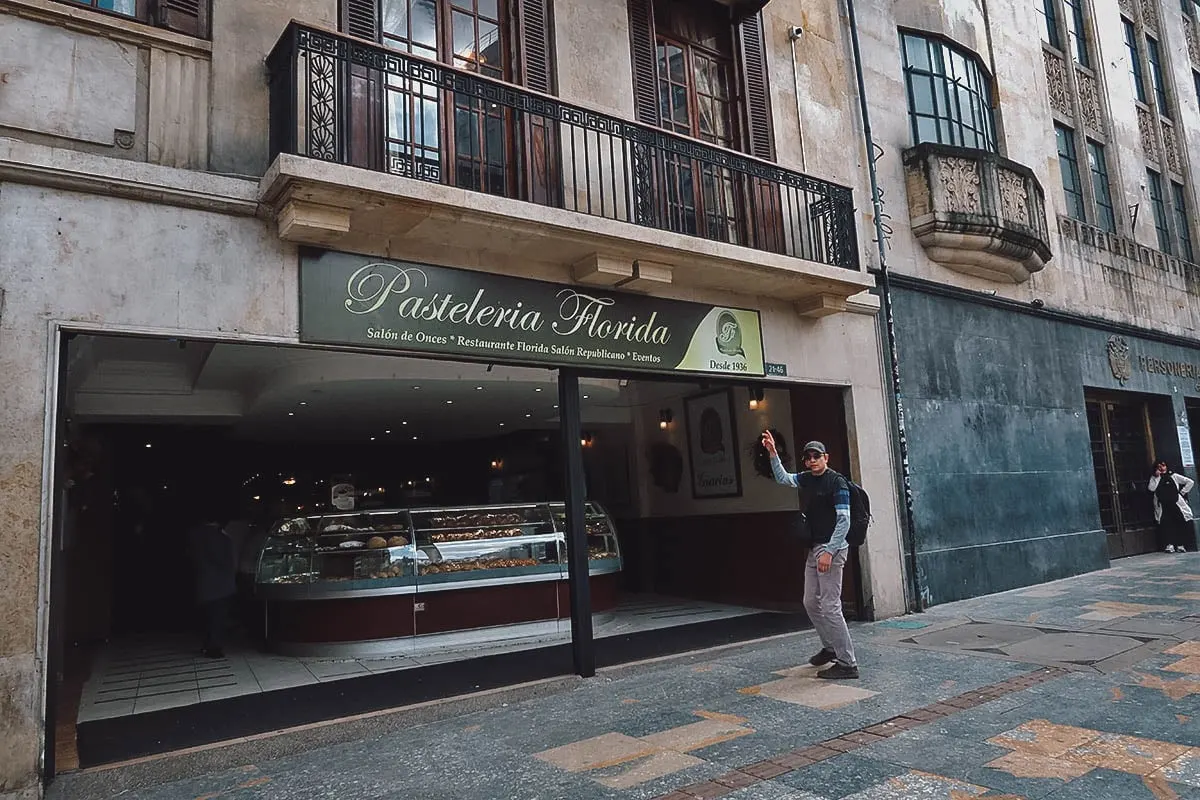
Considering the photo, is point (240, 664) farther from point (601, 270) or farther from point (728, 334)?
point (728, 334)

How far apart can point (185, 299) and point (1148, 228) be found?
17067mm

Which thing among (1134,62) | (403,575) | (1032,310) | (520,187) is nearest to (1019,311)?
(1032,310)

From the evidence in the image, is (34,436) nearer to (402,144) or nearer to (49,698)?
(49,698)

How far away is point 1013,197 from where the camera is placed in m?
11.3

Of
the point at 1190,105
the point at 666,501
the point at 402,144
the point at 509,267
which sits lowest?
the point at 666,501

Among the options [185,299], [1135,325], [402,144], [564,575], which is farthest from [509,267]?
[1135,325]

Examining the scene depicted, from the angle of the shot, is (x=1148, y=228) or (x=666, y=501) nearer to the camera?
(x=666, y=501)

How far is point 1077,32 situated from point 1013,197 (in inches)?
265

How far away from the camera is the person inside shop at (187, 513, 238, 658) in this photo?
29.6ft

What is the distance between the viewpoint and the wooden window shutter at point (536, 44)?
7.59 meters

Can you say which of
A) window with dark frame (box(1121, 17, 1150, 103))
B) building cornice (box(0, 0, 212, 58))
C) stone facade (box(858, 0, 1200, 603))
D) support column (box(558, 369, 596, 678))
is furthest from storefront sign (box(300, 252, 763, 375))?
window with dark frame (box(1121, 17, 1150, 103))

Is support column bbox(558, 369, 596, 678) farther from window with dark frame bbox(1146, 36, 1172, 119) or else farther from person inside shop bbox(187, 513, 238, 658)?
window with dark frame bbox(1146, 36, 1172, 119)

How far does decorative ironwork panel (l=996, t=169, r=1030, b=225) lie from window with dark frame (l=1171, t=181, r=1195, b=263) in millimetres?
7619

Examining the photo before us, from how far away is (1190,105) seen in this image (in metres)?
17.6
